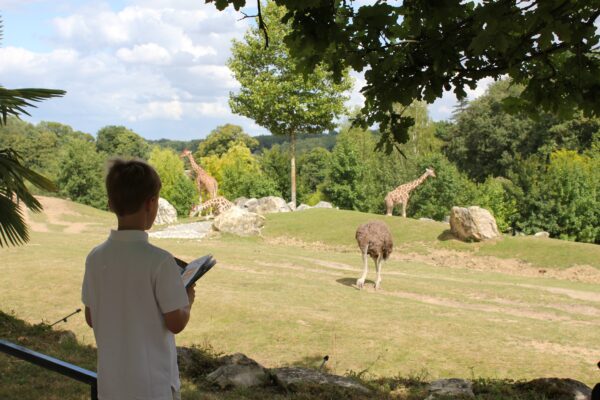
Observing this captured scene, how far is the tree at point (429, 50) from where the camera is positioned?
3826 mm

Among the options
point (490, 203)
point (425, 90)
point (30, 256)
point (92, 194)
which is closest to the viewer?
point (425, 90)

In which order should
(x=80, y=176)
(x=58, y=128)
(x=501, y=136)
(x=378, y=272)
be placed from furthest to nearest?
(x=58, y=128)
(x=80, y=176)
(x=501, y=136)
(x=378, y=272)

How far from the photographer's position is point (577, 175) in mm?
31406

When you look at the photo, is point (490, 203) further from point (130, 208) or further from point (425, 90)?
point (130, 208)

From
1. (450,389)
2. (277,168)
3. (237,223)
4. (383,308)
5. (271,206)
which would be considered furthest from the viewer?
(277,168)

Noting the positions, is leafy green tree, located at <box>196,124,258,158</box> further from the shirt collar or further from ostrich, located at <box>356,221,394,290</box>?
the shirt collar

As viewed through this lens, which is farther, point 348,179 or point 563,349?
point 348,179

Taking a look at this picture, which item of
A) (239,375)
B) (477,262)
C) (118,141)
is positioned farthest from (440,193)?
(118,141)

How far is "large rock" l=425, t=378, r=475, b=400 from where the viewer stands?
5406mm

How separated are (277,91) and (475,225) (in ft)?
59.5

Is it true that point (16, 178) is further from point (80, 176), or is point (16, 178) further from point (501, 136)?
point (80, 176)

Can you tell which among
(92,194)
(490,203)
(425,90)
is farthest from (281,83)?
(425,90)

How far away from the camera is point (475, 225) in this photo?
25.7 m

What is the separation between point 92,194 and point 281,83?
73.6ft
